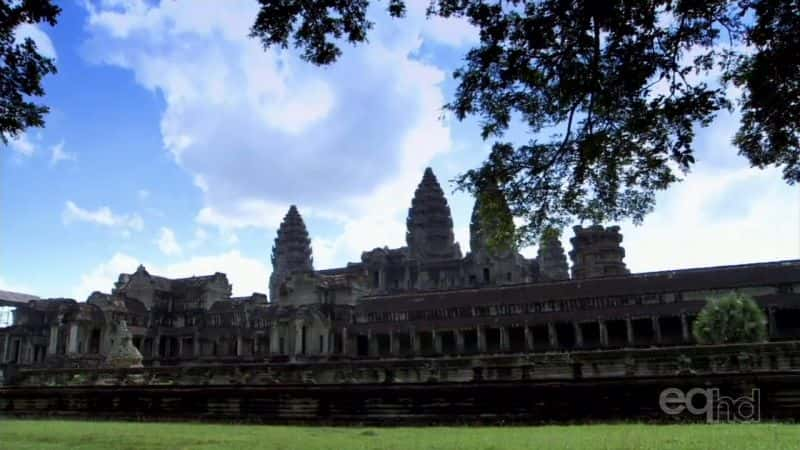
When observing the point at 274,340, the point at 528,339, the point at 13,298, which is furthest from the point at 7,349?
the point at 528,339

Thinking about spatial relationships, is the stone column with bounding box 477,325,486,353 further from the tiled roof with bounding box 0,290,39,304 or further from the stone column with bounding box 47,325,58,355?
the tiled roof with bounding box 0,290,39,304

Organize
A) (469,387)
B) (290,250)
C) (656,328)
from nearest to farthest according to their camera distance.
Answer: (469,387)
(656,328)
(290,250)

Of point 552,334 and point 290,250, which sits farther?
point 290,250

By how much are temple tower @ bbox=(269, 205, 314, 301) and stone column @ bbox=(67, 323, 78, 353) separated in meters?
34.3

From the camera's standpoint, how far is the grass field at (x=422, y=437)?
1144 centimetres

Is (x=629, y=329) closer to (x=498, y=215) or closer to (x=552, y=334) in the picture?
(x=552, y=334)

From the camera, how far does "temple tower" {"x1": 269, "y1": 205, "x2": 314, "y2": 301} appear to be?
102m

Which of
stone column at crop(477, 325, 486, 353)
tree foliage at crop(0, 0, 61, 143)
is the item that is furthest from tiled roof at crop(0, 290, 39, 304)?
tree foliage at crop(0, 0, 61, 143)

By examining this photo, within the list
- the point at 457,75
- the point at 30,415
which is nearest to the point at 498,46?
the point at 457,75

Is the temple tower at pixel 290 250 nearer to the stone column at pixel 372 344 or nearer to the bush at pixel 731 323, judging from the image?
the stone column at pixel 372 344

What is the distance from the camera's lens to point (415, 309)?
64.5 meters

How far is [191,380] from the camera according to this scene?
889 inches

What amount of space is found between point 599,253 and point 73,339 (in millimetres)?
58126

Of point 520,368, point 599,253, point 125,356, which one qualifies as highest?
point 599,253
